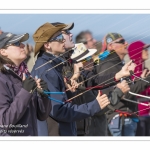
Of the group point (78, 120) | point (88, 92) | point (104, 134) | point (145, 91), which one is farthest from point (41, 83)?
point (145, 91)

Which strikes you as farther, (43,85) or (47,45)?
(47,45)

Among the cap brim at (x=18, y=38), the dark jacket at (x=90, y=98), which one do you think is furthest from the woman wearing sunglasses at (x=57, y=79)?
the cap brim at (x=18, y=38)

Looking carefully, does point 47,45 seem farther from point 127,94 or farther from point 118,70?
point 127,94

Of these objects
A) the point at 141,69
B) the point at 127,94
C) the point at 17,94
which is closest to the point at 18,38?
the point at 17,94

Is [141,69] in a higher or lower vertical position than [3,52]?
lower

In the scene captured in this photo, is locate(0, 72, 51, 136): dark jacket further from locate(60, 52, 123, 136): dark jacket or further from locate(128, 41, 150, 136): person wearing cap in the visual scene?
locate(128, 41, 150, 136): person wearing cap

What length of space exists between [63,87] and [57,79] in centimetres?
10

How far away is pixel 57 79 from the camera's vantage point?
5328 millimetres

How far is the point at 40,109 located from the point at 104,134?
52.9 inches

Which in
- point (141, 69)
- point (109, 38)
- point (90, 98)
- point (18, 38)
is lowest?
point (90, 98)

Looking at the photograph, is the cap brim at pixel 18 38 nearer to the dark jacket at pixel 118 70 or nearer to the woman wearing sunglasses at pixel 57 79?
the woman wearing sunglasses at pixel 57 79

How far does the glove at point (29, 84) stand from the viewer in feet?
15.4
